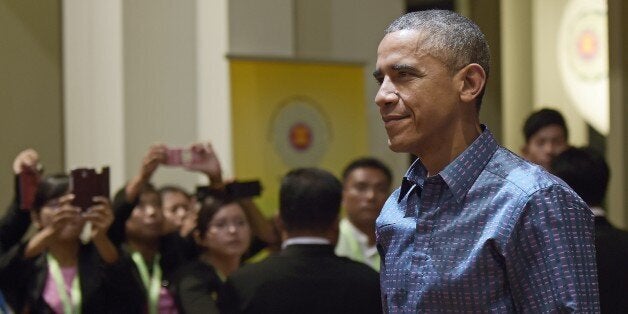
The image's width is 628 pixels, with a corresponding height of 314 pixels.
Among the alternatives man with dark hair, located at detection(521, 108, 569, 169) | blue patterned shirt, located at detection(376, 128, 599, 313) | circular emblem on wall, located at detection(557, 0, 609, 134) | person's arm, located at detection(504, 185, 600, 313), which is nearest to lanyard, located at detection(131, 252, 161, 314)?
man with dark hair, located at detection(521, 108, 569, 169)

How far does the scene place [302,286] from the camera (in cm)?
404

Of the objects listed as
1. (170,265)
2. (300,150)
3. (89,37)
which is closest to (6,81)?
(89,37)

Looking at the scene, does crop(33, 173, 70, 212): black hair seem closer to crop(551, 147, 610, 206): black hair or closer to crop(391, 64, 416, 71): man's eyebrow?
crop(551, 147, 610, 206): black hair

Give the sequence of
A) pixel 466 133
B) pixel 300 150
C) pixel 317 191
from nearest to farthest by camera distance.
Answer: pixel 466 133
pixel 317 191
pixel 300 150

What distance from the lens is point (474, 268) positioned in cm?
214

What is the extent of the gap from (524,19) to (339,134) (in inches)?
92.3

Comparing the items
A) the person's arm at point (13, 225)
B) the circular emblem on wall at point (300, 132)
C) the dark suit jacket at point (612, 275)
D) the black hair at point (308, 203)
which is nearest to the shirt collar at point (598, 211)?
the dark suit jacket at point (612, 275)

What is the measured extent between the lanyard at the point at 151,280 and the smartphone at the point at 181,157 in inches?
19.2

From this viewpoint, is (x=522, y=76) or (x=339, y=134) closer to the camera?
(x=339, y=134)

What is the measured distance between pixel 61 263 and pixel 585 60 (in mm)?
5032

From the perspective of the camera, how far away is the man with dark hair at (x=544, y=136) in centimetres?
571

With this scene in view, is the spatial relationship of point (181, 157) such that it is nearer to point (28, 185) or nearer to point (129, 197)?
point (129, 197)

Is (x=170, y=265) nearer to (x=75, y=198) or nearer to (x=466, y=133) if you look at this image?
(x=75, y=198)

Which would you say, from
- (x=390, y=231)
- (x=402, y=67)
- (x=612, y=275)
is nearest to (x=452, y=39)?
(x=402, y=67)
